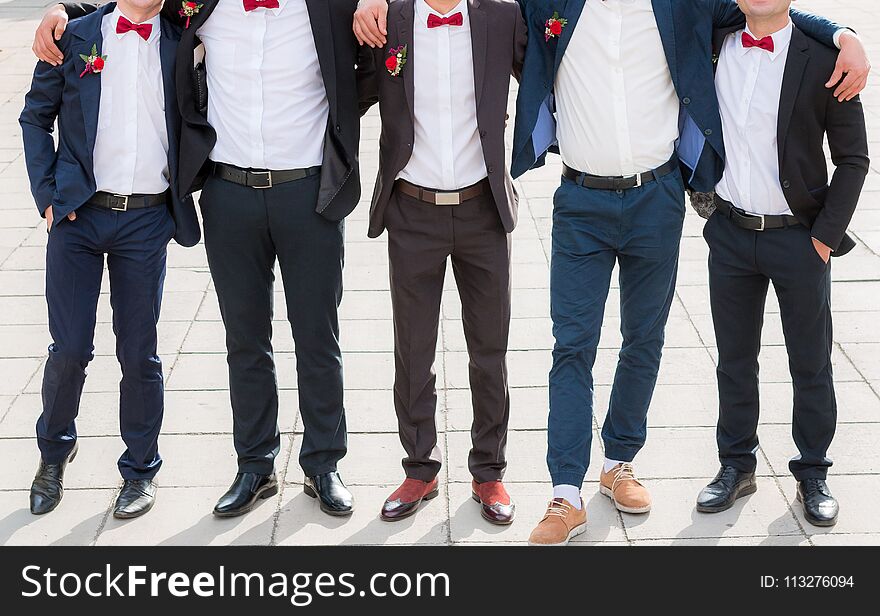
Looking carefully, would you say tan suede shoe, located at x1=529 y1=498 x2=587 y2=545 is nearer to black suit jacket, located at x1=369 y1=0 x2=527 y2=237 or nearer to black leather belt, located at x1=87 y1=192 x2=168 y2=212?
black suit jacket, located at x1=369 y1=0 x2=527 y2=237

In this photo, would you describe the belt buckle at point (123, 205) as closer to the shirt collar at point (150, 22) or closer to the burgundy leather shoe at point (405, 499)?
the shirt collar at point (150, 22)

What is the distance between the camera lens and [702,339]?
238 inches

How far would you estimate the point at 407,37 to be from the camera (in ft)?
13.7

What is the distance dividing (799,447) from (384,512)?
5.43ft

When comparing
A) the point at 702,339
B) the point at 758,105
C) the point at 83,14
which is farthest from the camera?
the point at 702,339

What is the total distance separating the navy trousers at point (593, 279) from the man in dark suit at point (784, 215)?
23 cm

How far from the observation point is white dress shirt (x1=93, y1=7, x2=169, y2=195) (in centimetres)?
431

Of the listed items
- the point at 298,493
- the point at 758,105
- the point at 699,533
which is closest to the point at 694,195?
the point at 758,105

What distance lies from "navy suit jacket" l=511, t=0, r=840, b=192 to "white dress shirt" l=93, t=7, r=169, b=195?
136cm

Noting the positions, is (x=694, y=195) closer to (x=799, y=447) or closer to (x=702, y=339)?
(x=799, y=447)

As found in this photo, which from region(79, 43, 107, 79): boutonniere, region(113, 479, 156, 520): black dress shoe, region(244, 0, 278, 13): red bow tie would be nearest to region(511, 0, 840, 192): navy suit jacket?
region(244, 0, 278, 13): red bow tie

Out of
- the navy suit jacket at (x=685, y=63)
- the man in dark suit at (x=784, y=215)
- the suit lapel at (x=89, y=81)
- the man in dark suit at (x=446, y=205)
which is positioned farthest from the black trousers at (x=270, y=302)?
the man in dark suit at (x=784, y=215)

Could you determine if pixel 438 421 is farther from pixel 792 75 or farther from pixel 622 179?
pixel 792 75

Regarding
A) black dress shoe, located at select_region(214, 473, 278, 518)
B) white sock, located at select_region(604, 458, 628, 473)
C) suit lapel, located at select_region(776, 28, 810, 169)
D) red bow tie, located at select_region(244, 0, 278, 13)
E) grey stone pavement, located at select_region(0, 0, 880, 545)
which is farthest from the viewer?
white sock, located at select_region(604, 458, 628, 473)
